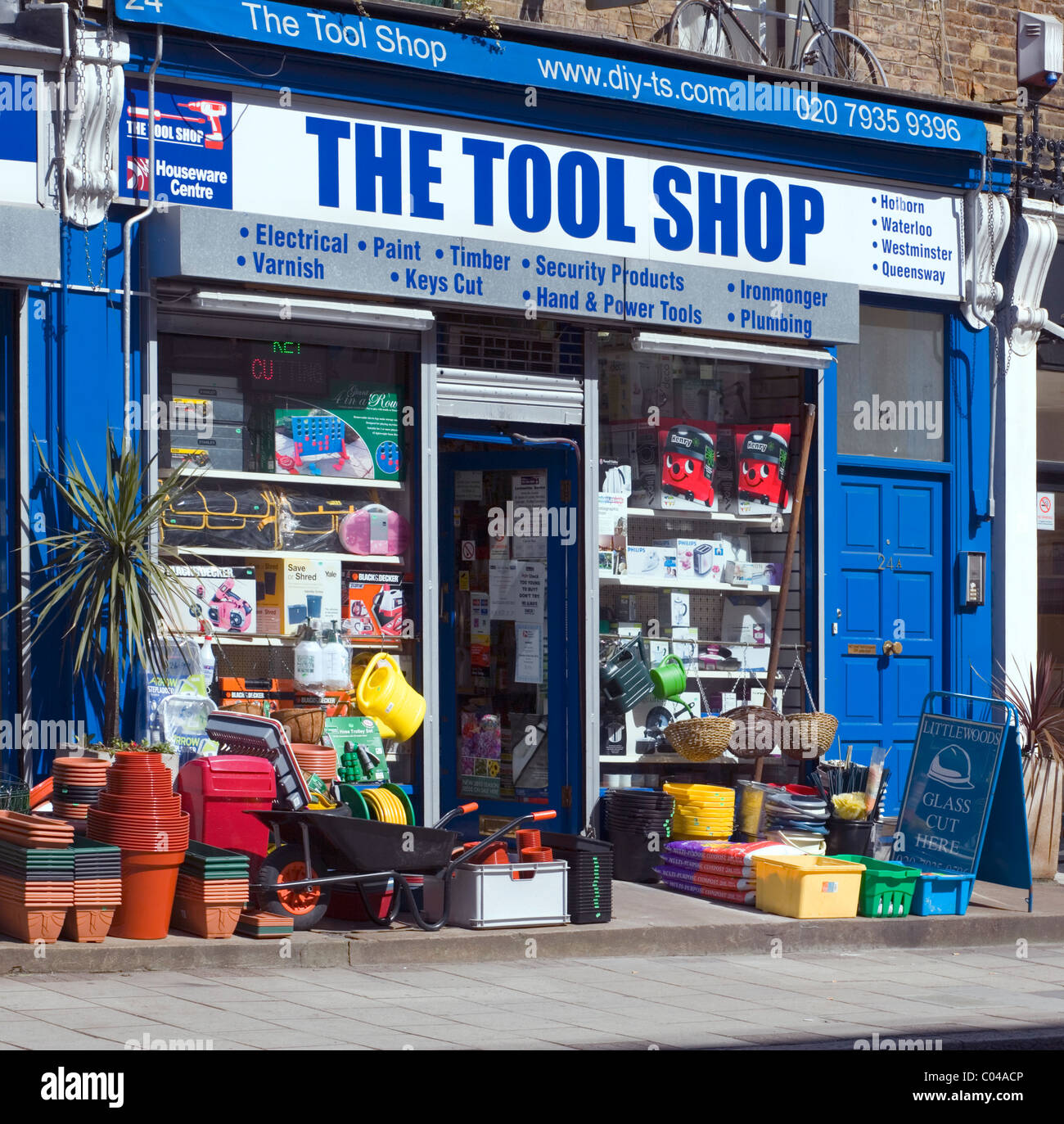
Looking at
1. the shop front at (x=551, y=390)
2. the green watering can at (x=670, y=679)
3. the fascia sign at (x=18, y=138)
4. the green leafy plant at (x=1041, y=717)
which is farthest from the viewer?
the green leafy plant at (x=1041, y=717)

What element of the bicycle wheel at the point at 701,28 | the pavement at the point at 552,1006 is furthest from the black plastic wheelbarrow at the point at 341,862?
the bicycle wheel at the point at 701,28

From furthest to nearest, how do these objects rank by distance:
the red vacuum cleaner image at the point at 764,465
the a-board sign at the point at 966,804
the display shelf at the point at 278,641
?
1. the red vacuum cleaner image at the point at 764,465
2. the a-board sign at the point at 966,804
3. the display shelf at the point at 278,641

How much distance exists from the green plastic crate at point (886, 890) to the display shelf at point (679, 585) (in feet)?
8.17

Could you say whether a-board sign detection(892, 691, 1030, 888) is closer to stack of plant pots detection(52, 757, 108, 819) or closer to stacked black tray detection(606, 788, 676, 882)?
stacked black tray detection(606, 788, 676, 882)

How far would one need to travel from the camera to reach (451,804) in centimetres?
1184

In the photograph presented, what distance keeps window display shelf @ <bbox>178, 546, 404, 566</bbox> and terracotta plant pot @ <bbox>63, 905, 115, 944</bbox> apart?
238 cm

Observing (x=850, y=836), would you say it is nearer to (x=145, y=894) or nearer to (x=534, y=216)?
(x=534, y=216)

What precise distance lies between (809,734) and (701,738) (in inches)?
33.6

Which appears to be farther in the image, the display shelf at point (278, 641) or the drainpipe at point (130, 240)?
the display shelf at point (278, 641)

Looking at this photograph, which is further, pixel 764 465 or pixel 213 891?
pixel 764 465

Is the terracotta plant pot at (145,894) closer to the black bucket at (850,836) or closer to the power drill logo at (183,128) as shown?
the power drill logo at (183,128)

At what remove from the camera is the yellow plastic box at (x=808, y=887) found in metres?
9.78

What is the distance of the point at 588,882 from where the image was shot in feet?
30.5

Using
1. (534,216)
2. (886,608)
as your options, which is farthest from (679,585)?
(534,216)
